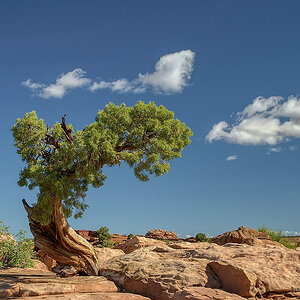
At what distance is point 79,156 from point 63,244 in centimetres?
515

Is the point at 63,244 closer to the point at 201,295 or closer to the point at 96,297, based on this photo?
the point at 96,297

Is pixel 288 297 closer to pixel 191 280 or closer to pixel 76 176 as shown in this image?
pixel 191 280

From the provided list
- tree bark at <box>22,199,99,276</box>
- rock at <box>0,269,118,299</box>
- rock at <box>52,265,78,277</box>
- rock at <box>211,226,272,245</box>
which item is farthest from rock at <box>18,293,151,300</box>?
rock at <box>211,226,272,245</box>

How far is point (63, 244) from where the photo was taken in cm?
1711

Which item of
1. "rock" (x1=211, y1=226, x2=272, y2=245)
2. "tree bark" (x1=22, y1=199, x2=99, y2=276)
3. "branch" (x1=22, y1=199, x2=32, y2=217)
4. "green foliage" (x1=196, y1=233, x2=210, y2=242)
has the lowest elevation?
"tree bark" (x1=22, y1=199, x2=99, y2=276)

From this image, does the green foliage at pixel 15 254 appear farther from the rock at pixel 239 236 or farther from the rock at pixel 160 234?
the rock at pixel 160 234

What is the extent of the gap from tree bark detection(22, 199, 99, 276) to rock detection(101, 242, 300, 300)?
103 centimetres

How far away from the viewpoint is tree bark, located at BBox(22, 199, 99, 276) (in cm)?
1691

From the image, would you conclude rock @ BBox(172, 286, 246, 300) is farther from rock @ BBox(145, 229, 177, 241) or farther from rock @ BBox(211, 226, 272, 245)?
rock @ BBox(145, 229, 177, 241)

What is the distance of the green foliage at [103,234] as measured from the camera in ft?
Result: 161

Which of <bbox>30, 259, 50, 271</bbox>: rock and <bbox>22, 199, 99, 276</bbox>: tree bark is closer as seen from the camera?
<bbox>22, 199, 99, 276</bbox>: tree bark

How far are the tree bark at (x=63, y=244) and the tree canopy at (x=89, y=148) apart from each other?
0.96 meters

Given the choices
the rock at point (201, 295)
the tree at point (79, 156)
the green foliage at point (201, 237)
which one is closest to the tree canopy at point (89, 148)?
the tree at point (79, 156)

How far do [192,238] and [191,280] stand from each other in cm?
3792
